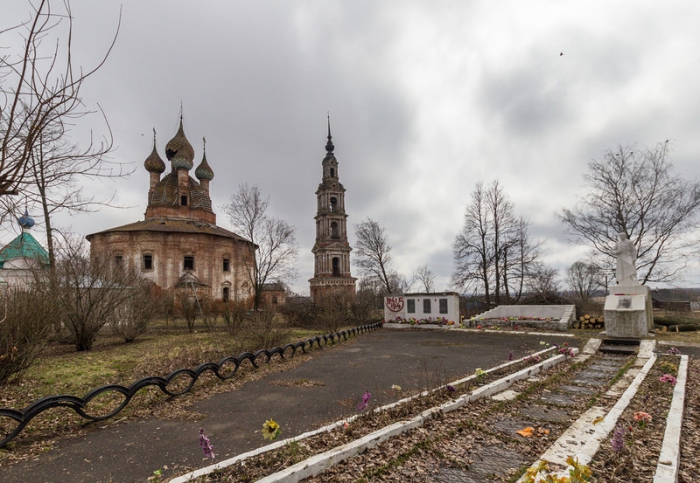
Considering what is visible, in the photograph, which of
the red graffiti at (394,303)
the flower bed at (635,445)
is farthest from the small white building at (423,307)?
the flower bed at (635,445)

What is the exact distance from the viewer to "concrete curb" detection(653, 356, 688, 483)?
3160 mm

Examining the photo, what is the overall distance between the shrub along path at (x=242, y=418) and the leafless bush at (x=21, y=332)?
131 inches

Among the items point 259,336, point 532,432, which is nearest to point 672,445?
point 532,432

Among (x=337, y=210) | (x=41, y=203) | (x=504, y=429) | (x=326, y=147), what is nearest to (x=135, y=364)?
(x=41, y=203)

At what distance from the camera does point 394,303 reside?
20562 mm

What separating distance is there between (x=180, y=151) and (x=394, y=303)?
32.7 meters

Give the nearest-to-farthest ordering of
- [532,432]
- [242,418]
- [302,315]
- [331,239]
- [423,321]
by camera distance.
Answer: [532,432] → [242,418] → [423,321] → [302,315] → [331,239]

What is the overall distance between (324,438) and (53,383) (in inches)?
260

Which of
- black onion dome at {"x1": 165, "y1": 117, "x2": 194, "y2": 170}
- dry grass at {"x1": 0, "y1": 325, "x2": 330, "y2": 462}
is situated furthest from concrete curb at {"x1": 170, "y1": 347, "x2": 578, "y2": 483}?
black onion dome at {"x1": 165, "y1": 117, "x2": 194, "y2": 170}

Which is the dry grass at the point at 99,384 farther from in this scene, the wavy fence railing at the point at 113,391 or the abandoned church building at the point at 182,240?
the abandoned church building at the point at 182,240

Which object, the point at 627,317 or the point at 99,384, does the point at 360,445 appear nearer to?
the point at 99,384

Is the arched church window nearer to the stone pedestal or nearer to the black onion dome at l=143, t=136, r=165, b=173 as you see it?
the black onion dome at l=143, t=136, r=165, b=173

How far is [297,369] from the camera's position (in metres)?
8.47

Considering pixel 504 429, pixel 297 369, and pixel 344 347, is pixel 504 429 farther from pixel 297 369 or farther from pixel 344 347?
pixel 344 347
